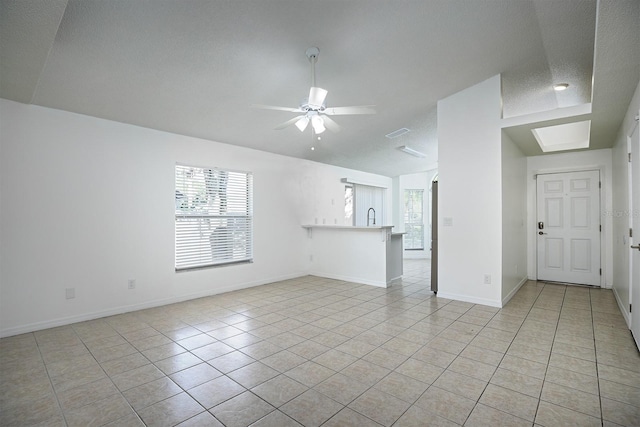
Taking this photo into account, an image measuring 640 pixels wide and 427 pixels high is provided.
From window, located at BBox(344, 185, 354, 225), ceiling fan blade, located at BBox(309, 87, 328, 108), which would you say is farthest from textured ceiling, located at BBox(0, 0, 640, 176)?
window, located at BBox(344, 185, 354, 225)

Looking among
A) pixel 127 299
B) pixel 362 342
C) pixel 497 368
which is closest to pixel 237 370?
pixel 362 342

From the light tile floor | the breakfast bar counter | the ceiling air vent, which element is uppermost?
the ceiling air vent

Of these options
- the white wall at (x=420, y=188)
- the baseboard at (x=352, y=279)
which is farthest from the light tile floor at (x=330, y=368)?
the white wall at (x=420, y=188)

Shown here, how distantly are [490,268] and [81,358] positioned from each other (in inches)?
180

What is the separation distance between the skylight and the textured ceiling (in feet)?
2.25

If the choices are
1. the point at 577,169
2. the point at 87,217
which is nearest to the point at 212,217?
the point at 87,217

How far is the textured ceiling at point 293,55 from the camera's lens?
235 cm

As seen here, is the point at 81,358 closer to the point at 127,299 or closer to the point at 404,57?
the point at 127,299

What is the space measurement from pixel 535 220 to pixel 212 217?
578 cm

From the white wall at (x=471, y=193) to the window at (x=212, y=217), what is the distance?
3.19 meters

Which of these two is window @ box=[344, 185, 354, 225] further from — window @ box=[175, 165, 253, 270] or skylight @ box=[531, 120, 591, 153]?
skylight @ box=[531, 120, 591, 153]

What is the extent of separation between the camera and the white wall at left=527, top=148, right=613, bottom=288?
509 centimetres

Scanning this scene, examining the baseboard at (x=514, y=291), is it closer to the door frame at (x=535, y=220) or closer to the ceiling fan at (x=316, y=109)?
the door frame at (x=535, y=220)

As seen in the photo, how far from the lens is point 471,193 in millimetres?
4246
